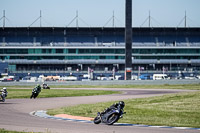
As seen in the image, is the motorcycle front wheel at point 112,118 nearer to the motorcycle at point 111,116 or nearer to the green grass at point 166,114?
the motorcycle at point 111,116

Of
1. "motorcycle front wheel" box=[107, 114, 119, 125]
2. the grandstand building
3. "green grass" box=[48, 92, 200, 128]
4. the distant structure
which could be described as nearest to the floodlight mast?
the distant structure

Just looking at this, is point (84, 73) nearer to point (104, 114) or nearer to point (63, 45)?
point (63, 45)

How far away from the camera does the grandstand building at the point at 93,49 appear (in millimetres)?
134625

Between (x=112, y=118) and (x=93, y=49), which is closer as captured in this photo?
(x=112, y=118)

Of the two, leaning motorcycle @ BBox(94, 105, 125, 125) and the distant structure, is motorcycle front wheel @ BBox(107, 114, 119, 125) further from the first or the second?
the distant structure

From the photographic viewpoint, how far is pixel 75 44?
449 feet

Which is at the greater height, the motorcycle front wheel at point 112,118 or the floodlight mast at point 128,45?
the floodlight mast at point 128,45

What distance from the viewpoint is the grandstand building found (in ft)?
442

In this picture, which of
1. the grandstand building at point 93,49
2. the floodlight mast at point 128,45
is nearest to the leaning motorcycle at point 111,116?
the floodlight mast at point 128,45

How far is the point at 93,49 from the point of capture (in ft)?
443

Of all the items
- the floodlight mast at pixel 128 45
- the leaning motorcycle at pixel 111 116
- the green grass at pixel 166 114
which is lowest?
the green grass at pixel 166 114

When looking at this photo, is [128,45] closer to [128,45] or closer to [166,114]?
[128,45]

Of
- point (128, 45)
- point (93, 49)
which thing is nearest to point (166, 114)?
point (128, 45)

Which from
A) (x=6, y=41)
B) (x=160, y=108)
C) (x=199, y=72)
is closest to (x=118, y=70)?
(x=199, y=72)
